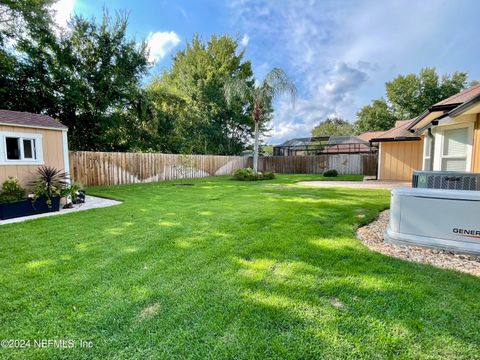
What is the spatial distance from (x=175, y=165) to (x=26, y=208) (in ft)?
29.2

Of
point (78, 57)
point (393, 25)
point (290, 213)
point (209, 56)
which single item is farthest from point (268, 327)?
point (209, 56)

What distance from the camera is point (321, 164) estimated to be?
18.9 m

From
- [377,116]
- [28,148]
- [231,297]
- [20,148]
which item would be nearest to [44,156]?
[28,148]

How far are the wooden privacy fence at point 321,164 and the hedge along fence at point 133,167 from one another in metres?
5.74

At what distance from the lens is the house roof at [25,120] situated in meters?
5.35

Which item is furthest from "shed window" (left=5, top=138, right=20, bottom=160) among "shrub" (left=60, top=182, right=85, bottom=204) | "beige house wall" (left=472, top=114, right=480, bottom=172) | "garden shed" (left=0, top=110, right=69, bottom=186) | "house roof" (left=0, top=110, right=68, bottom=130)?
"beige house wall" (left=472, top=114, right=480, bottom=172)

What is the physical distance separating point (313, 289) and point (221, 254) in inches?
46.5

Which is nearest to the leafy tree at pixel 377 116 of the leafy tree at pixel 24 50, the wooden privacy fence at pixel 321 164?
the wooden privacy fence at pixel 321 164

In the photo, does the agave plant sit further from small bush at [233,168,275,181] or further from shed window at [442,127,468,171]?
shed window at [442,127,468,171]

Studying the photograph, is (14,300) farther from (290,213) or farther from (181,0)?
(181,0)

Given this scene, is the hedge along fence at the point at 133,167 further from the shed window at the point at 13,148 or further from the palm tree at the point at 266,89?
the palm tree at the point at 266,89

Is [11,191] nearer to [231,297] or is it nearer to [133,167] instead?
[231,297]

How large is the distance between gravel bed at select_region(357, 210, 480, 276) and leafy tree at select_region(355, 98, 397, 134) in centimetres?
3143

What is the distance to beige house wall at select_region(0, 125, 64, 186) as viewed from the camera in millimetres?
5401
